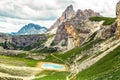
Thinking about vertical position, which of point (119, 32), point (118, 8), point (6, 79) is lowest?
point (6, 79)

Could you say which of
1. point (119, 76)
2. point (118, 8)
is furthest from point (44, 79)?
point (118, 8)

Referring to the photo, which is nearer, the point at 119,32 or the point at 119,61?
the point at 119,61

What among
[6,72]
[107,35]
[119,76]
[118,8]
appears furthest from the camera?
[107,35]

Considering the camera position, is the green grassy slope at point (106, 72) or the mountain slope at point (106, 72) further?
the mountain slope at point (106, 72)

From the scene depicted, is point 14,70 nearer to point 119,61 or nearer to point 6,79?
point 6,79

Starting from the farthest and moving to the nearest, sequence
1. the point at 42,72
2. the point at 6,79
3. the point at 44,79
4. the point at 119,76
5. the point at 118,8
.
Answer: the point at 118,8, the point at 42,72, the point at 44,79, the point at 6,79, the point at 119,76

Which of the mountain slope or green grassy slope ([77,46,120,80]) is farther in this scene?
the mountain slope

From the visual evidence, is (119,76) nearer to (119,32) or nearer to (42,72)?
(42,72)

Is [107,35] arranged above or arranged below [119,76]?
above

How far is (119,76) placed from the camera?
203ft

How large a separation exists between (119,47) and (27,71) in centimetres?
3676

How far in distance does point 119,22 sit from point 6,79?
252ft

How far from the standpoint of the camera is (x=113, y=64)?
83938 millimetres

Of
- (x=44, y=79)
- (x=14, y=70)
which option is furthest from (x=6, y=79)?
(x=14, y=70)
